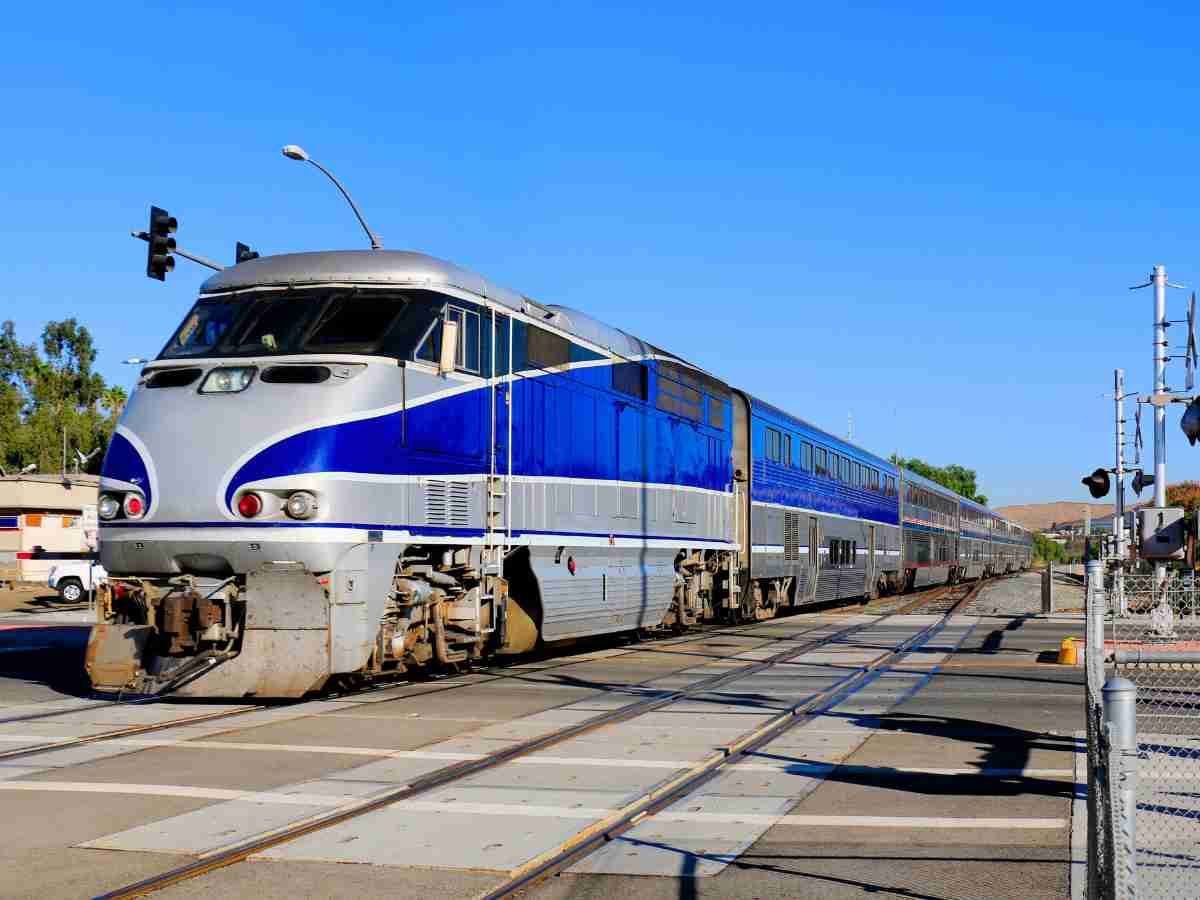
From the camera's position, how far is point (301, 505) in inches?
477

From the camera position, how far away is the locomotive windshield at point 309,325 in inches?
514

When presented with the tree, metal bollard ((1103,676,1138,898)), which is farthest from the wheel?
the tree

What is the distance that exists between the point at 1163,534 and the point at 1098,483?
13.8 meters

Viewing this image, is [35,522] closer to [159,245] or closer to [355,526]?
[159,245]

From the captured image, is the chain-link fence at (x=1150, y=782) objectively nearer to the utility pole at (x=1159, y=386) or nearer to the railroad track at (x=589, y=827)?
the railroad track at (x=589, y=827)

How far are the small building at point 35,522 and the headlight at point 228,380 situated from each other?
37736mm

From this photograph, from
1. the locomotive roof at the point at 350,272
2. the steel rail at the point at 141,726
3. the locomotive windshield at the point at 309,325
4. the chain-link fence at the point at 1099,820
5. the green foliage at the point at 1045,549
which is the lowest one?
the green foliage at the point at 1045,549

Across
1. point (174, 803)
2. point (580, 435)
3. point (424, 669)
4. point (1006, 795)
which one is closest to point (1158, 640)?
point (580, 435)

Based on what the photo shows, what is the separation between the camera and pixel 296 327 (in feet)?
43.3

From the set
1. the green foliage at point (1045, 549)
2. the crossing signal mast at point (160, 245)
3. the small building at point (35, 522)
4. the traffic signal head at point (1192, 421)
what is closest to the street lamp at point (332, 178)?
the crossing signal mast at point (160, 245)

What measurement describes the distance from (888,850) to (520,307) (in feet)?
32.4

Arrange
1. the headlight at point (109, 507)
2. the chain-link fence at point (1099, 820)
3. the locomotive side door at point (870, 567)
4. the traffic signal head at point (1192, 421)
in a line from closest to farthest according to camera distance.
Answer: the chain-link fence at point (1099, 820) → the traffic signal head at point (1192, 421) → the headlight at point (109, 507) → the locomotive side door at point (870, 567)

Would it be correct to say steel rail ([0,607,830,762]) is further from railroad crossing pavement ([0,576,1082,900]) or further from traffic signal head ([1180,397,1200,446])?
traffic signal head ([1180,397,1200,446])

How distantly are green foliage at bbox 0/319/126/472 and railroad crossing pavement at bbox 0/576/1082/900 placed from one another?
58.8 metres
